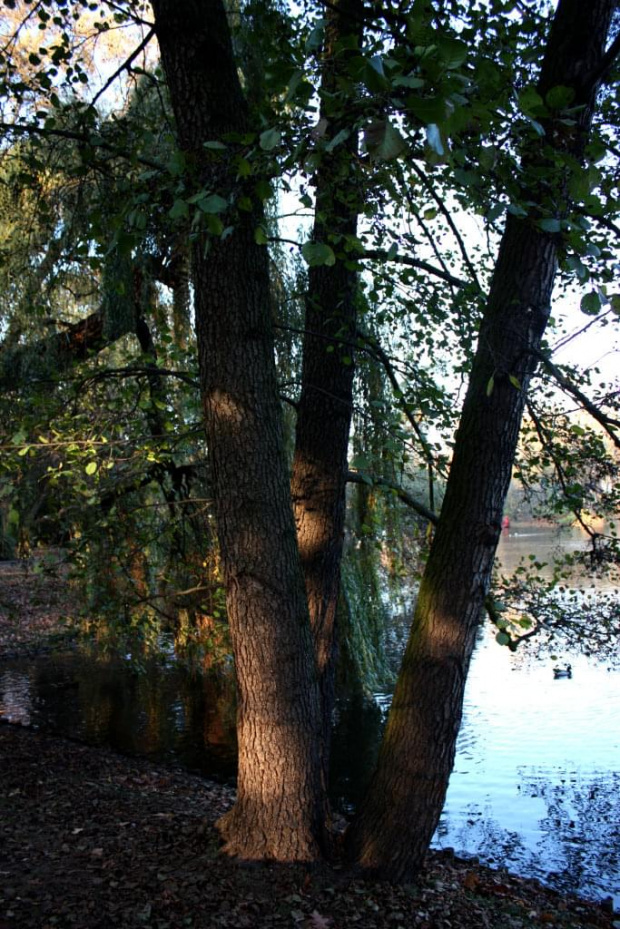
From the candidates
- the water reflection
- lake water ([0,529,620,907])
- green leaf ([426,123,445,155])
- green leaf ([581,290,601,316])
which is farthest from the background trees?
the water reflection

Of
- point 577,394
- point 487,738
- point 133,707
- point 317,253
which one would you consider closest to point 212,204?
point 317,253

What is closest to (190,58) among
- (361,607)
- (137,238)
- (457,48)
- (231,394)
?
(137,238)

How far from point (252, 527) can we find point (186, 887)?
153 centimetres

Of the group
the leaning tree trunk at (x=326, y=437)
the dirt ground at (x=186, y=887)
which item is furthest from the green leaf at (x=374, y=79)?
the dirt ground at (x=186, y=887)

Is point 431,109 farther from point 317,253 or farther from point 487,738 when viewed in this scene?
point 487,738

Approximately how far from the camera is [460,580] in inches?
137

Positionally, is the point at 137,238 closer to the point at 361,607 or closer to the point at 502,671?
the point at 361,607

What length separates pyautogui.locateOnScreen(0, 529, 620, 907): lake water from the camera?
6.11 m

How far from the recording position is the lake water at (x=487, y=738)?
6.11 metres

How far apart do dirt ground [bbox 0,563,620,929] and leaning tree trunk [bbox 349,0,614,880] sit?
9.6 inches

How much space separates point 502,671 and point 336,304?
318 inches

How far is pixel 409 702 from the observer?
3502mm

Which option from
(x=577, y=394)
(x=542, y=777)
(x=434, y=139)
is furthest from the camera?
(x=542, y=777)

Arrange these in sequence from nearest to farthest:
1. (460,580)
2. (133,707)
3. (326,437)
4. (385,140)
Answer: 1. (385,140)
2. (460,580)
3. (326,437)
4. (133,707)
